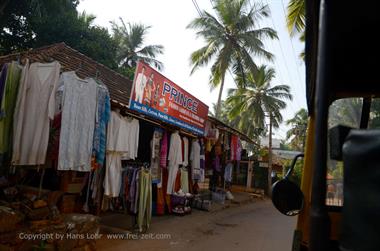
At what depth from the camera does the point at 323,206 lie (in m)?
0.92

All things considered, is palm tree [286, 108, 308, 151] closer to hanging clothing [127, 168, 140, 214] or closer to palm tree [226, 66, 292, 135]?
palm tree [226, 66, 292, 135]

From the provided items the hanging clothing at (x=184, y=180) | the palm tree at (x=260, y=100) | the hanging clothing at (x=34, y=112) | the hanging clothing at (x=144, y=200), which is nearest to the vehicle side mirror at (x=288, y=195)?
the hanging clothing at (x=34, y=112)

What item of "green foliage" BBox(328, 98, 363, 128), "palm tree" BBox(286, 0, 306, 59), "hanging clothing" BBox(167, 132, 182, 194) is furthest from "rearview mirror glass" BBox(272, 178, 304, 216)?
"palm tree" BBox(286, 0, 306, 59)

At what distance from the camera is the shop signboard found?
6.41 m

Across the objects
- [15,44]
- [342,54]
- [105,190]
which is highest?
[15,44]

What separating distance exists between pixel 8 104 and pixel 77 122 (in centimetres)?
108

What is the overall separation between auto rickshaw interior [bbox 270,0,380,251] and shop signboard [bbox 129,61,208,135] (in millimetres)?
5088

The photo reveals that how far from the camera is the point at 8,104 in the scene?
4191 millimetres

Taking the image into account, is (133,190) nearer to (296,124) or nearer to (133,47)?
(133,47)

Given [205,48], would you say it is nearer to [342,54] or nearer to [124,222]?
[124,222]

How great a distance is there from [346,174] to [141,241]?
232 inches

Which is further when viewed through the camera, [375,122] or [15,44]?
[15,44]

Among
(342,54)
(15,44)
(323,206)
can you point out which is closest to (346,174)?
(323,206)

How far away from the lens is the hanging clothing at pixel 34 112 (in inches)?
167
